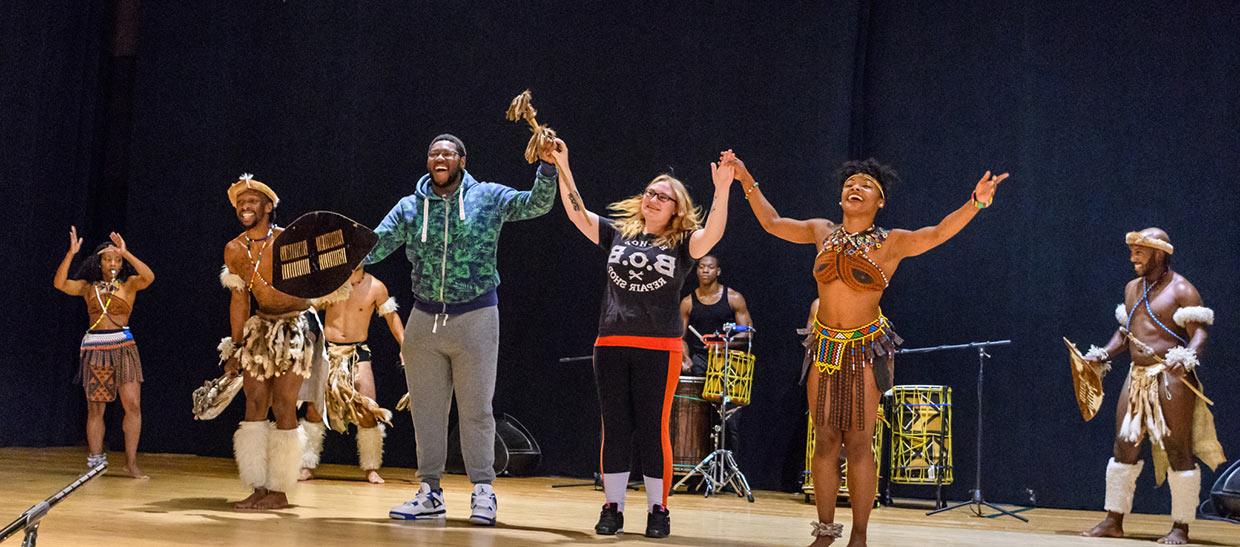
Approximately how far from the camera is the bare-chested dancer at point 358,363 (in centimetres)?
755

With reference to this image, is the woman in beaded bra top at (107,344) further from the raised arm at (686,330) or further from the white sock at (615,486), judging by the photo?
the white sock at (615,486)

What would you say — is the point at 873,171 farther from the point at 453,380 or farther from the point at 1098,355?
the point at 1098,355

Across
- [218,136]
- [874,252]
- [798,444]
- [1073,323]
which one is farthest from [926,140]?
[218,136]

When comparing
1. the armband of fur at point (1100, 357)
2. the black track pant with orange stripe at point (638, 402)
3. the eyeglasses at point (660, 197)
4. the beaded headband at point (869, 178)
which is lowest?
the black track pant with orange stripe at point (638, 402)

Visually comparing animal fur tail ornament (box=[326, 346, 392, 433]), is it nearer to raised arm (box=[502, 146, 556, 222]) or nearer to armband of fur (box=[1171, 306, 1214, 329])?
raised arm (box=[502, 146, 556, 222])

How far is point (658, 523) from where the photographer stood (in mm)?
4422

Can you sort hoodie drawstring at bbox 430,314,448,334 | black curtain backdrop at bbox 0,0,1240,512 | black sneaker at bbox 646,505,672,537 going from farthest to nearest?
black curtain backdrop at bbox 0,0,1240,512, hoodie drawstring at bbox 430,314,448,334, black sneaker at bbox 646,505,672,537

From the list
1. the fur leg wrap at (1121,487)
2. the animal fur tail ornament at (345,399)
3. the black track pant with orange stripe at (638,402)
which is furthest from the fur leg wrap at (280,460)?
the fur leg wrap at (1121,487)

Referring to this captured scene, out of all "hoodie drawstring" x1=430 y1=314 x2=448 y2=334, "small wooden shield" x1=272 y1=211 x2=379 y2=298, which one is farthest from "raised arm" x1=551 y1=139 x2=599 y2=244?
"small wooden shield" x1=272 y1=211 x2=379 y2=298

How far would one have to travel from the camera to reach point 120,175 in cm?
1062

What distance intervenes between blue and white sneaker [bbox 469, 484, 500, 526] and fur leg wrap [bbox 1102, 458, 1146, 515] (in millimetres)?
3303

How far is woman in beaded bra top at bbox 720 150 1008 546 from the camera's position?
4.00m

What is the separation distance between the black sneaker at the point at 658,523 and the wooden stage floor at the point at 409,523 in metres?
0.07

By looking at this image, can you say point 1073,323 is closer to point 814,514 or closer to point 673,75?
point 814,514
